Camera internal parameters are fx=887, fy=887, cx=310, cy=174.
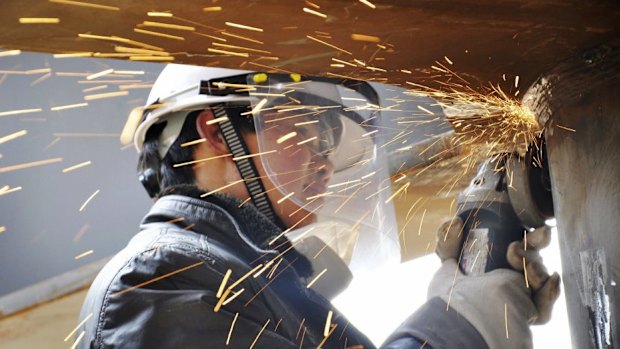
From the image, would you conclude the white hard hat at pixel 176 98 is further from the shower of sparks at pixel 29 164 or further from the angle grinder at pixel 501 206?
the shower of sparks at pixel 29 164

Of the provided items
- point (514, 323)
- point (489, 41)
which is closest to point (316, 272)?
point (514, 323)

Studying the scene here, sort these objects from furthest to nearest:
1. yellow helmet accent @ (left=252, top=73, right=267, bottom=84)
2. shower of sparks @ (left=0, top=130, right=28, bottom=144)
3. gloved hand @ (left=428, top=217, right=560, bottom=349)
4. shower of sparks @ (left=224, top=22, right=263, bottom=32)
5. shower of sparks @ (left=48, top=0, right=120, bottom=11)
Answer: shower of sparks @ (left=0, top=130, right=28, bottom=144) → yellow helmet accent @ (left=252, top=73, right=267, bottom=84) → gloved hand @ (left=428, top=217, right=560, bottom=349) → shower of sparks @ (left=224, top=22, right=263, bottom=32) → shower of sparks @ (left=48, top=0, right=120, bottom=11)

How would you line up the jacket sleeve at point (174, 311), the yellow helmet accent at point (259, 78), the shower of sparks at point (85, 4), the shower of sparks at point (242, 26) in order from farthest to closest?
the yellow helmet accent at point (259, 78)
the jacket sleeve at point (174, 311)
the shower of sparks at point (242, 26)
the shower of sparks at point (85, 4)

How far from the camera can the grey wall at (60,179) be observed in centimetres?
421

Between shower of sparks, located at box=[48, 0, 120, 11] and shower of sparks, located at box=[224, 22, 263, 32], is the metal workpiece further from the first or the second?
shower of sparks, located at box=[48, 0, 120, 11]

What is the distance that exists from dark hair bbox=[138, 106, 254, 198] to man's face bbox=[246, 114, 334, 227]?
0.26ft

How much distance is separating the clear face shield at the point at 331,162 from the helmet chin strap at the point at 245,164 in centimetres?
5

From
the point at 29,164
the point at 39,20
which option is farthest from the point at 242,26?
the point at 29,164

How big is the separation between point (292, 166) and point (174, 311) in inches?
27.3

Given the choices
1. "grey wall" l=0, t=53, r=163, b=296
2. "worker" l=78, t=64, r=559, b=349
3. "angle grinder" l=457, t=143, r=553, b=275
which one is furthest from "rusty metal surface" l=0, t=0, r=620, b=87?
"grey wall" l=0, t=53, r=163, b=296

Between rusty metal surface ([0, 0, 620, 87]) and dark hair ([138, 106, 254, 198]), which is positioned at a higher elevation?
rusty metal surface ([0, 0, 620, 87])

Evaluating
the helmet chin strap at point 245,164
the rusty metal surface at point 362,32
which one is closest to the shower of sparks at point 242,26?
the rusty metal surface at point 362,32

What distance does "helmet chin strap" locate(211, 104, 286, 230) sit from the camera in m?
2.42

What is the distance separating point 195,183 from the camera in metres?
2.46
